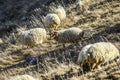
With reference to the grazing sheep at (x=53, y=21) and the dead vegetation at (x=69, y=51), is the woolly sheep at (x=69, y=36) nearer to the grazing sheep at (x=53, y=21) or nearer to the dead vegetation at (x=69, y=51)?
the dead vegetation at (x=69, y=51)

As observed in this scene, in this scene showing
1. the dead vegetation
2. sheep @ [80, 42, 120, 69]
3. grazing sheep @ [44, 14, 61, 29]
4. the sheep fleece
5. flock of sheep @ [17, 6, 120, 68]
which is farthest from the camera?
grazing sheep @ [44, 14, 61, 29]

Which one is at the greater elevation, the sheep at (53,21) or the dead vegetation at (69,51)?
the sheep at (53,21)

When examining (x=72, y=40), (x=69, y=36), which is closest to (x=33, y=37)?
(x=69, y=36)

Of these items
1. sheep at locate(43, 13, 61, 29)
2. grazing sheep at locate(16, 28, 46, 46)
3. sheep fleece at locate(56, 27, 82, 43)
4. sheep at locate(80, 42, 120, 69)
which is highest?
sheep at locate(43, 13, 61, 29)

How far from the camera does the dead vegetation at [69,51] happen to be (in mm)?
14711

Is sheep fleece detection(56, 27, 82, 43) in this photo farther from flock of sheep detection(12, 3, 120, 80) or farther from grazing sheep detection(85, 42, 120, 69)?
grazing sheep detection(85, 42, 120, 69)

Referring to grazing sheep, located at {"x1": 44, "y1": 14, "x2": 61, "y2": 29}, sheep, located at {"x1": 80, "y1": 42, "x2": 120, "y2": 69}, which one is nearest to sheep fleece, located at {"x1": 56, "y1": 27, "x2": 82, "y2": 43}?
grazing sheep, located at {"x1": 44, "y1": 14, "x2": 61, "y2": 29}

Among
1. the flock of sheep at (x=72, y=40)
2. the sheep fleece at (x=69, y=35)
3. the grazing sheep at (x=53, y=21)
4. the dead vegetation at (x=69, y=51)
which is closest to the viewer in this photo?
the flock of sheep at (x=72, y=40)

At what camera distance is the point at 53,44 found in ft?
68.2

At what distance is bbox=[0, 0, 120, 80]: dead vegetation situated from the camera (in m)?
14.7

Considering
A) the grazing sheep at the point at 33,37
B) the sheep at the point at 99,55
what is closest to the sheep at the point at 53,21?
the grazing sheep at the point at 33,37

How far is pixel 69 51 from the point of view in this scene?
18.3 m

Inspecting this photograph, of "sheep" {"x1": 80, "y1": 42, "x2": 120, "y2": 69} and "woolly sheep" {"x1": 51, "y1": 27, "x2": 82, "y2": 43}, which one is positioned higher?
"woolly sheep" {"x1": 51, "y1": 27, "x2": 82, "y2": 43}

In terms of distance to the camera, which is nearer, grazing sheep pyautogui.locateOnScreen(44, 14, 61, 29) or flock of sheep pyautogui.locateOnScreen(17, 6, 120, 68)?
flock of sheep pyautogui.locateOnScreen(17, 6, 120, 68)
